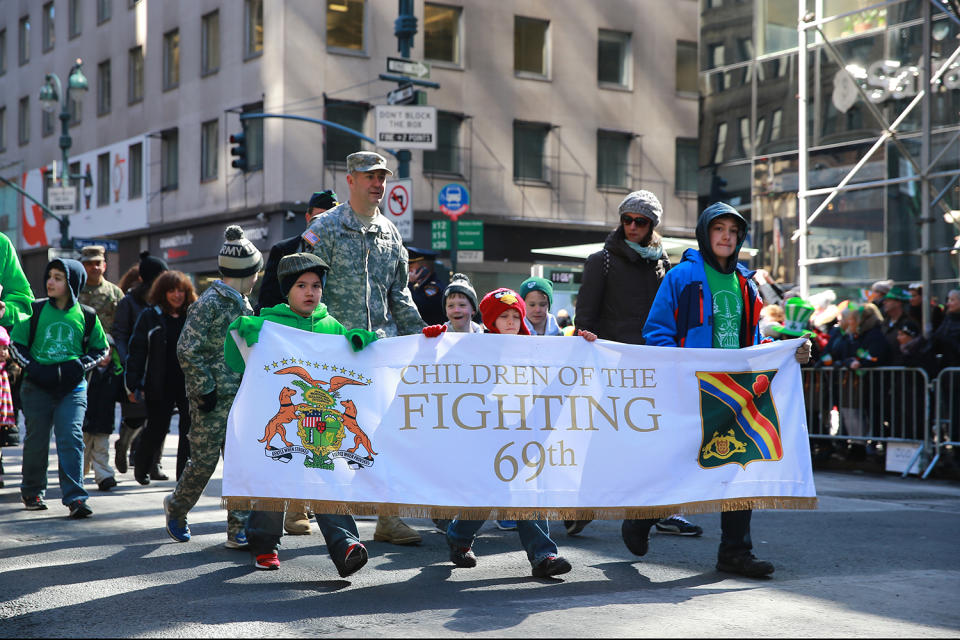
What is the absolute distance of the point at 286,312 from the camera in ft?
21.1

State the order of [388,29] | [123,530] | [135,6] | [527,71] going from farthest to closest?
[135,6] → [527,71] → [388,29] → [123,530]

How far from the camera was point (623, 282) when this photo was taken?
769 centimetres

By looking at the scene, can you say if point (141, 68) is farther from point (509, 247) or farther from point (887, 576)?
point (887, 576)

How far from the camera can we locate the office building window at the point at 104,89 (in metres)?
39.2

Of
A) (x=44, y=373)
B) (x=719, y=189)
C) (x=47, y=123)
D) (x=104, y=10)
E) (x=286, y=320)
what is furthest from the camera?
(x=47, y=123)

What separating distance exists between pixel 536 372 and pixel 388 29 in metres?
26.4

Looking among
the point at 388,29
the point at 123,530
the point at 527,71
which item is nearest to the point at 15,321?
the point at 123,530

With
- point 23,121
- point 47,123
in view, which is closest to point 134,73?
point 47,123

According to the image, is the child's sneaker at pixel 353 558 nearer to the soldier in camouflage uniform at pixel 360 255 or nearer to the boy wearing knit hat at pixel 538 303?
the soldier in camouflage uniform at pixel 360 255

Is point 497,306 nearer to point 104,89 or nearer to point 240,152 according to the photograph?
Result: point 240,152

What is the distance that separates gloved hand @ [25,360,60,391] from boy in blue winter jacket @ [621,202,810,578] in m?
4.24

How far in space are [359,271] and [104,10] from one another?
35554mm

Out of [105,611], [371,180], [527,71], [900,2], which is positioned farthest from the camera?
[527,71]

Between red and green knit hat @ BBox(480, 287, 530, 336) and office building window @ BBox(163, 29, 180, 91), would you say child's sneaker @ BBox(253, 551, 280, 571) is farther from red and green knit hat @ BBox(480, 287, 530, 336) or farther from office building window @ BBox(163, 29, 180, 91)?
office building window @ BBox(163, 29, 180, 91)
